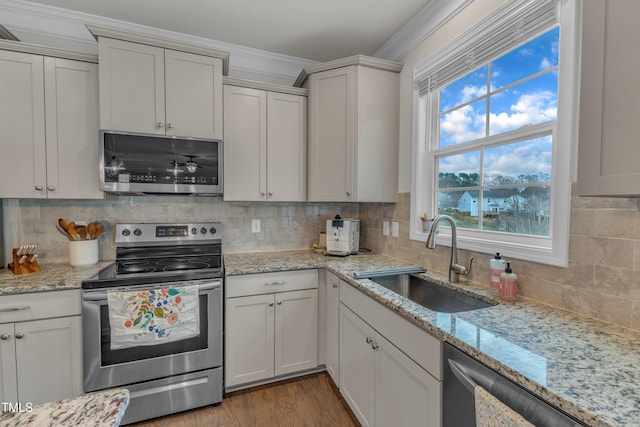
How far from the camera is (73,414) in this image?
1.97ft

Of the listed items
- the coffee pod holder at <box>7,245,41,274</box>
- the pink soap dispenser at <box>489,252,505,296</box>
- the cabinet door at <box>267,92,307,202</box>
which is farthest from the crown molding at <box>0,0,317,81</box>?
the pink soap dispenser at <box>489,252,505,296</box>

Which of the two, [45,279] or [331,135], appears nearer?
[45,279]

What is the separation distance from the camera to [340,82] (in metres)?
2.29

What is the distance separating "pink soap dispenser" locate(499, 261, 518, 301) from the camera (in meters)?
1.33

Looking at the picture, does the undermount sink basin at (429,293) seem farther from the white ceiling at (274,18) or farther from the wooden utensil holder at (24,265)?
the wooden utensil holder at (24,265)

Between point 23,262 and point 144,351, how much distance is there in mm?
947

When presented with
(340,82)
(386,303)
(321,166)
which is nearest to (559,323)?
(386,303)

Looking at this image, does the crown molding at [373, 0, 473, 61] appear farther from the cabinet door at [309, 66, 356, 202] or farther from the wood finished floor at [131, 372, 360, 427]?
the wood finished floor at [131, 372, 360, 427]

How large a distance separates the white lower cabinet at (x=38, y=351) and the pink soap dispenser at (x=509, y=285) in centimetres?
226

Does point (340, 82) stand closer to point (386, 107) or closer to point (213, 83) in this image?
point (386, 107)

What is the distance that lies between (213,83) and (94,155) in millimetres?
942

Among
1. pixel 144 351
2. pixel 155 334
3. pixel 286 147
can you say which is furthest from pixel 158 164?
pixel 144 351

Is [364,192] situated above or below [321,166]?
below

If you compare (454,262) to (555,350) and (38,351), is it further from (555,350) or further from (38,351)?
(38,351)
